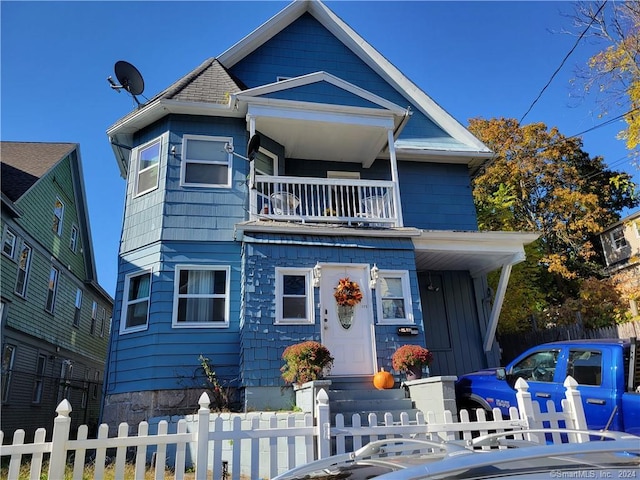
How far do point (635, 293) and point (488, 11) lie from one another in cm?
1193

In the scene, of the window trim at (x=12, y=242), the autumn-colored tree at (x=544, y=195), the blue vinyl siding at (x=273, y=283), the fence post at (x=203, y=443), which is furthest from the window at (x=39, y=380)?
the autumn-colored tree at (x=544, y=195)

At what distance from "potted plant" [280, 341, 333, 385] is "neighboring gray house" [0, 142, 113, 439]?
9820 mm

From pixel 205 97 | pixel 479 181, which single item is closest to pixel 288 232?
pixel 205 97

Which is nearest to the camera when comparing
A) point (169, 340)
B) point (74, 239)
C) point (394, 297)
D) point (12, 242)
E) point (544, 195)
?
point (169, 340)

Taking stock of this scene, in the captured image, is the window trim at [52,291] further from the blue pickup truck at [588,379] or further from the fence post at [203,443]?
the blue pickup truck at [588,379]

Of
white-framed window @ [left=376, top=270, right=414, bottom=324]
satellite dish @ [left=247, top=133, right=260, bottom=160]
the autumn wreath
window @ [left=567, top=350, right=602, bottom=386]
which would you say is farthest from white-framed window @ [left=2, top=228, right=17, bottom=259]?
window @ [left=567, top=350, right=602, bottom=386]

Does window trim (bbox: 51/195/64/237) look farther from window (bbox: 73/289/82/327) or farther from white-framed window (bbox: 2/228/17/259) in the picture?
window (bbox: 73/289/82/327)

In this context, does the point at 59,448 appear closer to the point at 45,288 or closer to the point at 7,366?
the point at 7,366

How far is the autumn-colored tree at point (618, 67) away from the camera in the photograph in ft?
40.6

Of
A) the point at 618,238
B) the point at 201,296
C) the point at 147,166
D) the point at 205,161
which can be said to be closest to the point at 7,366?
the point at 147,166

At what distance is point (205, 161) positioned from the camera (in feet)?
34.5

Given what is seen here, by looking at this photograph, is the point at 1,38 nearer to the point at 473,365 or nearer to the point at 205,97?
the point at 205,97

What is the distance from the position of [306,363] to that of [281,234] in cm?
282

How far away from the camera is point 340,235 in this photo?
9.69m
